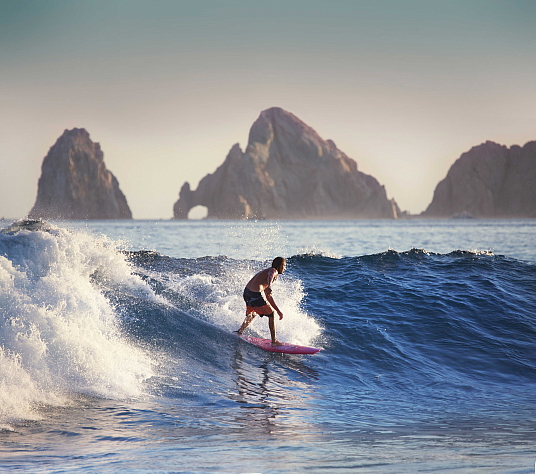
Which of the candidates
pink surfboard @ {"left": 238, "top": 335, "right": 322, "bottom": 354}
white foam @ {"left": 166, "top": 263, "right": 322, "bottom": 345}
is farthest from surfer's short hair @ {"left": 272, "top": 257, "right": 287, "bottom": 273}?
white foam @ {"left": 166, "top": 263, "right": 322, "bottom": 345}

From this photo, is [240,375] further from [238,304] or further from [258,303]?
[238,304]

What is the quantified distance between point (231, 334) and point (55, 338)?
4584 millimetres

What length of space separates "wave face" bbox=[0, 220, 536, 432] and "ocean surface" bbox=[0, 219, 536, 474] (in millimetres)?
43

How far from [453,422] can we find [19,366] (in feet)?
22.8

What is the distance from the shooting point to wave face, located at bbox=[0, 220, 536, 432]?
826cm

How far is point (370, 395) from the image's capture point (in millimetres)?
9172

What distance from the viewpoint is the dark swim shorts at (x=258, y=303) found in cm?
1139

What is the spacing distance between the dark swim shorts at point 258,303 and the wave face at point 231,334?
1.02 m

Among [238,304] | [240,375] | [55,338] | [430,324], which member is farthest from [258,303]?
[430,324]

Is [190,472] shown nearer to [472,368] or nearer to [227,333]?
[227,333]

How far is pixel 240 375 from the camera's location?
9.85 m

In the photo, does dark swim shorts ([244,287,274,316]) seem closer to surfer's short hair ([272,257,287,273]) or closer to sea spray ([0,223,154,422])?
surfer's short hair ([272,257,287,273])

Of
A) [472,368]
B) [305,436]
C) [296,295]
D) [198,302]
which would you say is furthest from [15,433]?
[296,295]

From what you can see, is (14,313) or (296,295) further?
(296,295)
